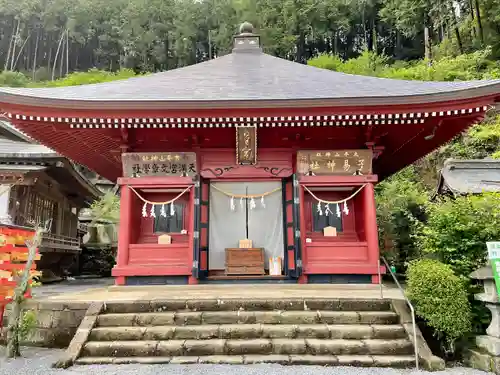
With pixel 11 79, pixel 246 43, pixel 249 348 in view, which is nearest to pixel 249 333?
pixel 249 348

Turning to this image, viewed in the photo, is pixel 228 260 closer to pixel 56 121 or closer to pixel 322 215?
pixel 322 215

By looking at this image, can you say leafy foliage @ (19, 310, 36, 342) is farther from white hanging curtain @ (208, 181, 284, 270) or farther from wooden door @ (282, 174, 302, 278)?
wooden door @ (282, 174, 302, 278)

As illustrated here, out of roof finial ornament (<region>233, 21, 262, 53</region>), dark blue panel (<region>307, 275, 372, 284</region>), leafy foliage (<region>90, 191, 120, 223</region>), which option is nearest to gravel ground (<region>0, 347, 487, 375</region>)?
dark blue panel (<region>307, 275, 372, 284</region>)

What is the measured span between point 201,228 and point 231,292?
2.25 metres

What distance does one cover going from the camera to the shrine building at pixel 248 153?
23.5ft

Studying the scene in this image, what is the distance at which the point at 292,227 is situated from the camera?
8.38 metres

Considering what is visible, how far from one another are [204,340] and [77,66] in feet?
169

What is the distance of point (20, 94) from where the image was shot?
7.02m

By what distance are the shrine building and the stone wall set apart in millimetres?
2316

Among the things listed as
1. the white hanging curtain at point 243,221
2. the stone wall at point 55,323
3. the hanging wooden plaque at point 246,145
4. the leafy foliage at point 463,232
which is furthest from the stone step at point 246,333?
the hanging wooden plaque at point 246,145

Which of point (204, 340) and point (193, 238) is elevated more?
point (193, 238)

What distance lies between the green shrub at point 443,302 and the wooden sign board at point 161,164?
5445 mm

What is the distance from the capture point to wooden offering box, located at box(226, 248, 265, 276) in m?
8.41

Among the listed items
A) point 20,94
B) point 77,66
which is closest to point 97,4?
point 77,66
